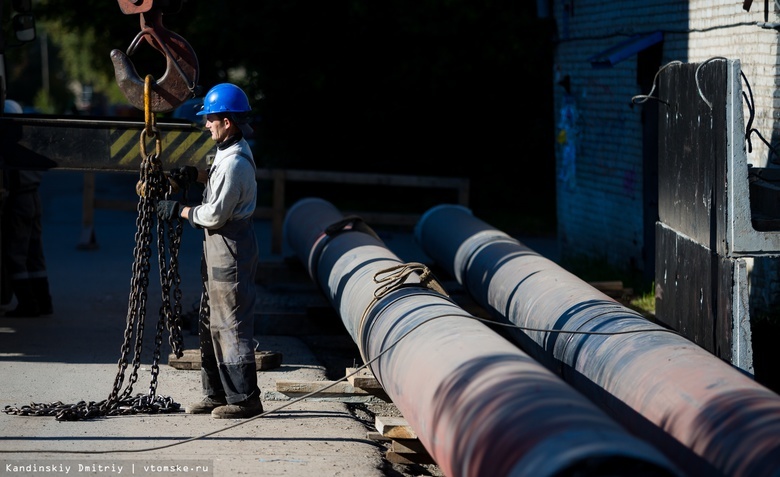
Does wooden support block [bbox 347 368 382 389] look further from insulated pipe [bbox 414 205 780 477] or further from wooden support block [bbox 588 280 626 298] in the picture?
wooden support block [bbox 588 280 626 298]

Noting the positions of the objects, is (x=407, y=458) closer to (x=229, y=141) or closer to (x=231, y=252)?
(x=231, y=252)

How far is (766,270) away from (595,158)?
4.85 metres

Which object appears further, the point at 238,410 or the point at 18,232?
the point at 18,232

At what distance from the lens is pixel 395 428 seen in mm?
6000

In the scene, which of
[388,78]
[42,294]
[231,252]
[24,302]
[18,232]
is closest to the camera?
[231,252]

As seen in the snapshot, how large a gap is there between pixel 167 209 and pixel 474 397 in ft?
9.17

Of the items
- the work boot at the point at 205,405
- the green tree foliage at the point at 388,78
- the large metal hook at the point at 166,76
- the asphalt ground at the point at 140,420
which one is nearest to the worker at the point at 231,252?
the work boot at the point at 205,405

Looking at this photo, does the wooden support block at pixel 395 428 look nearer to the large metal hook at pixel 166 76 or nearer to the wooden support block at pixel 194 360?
the wooden support block at pixel 194 360

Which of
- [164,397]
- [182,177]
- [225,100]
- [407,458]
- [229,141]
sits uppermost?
[225,100]

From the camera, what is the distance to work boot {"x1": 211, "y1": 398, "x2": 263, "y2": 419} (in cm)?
661

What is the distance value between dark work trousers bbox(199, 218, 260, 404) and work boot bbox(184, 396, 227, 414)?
8.0 inches

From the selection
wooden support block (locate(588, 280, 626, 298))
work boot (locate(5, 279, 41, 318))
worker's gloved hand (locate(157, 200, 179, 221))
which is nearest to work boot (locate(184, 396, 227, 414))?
worker's gloved hand (locate(157, 200, 179, 221))

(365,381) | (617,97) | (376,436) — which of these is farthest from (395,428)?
(617,97)

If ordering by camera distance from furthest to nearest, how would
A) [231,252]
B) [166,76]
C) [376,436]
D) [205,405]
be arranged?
A: 1. [166,76]
2. [205,405]
3. [231,252]
4. [376,436]
